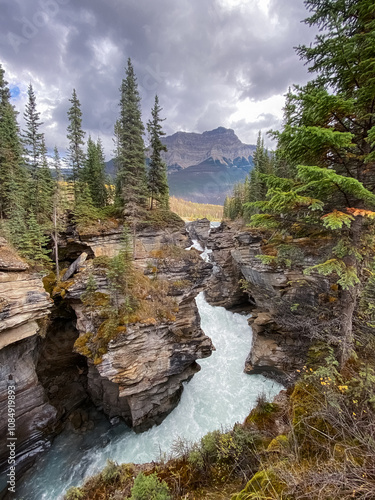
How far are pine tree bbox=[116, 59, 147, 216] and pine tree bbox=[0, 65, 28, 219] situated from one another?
802cm

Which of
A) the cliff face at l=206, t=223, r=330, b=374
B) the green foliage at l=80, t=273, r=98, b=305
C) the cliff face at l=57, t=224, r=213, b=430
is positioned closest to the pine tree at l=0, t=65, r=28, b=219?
the cliff face at l=57, t=224, r=213, b=430

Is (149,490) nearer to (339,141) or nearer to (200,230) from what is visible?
(339,141)

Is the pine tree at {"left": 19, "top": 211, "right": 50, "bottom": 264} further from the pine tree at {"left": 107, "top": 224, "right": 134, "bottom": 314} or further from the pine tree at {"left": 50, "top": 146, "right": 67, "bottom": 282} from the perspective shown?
the pine tree at {"left": 107, "top": 224, "right": 134, "bottom": 314}

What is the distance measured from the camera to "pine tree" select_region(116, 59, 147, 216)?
17.7 m

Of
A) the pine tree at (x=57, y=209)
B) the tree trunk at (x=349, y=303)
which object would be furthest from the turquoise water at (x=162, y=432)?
the pine tree at (x=57, y=209)

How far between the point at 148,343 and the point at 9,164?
59.4 ft

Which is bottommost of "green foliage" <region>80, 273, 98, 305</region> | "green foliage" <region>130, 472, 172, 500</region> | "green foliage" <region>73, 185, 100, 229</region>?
"green foliage" <region>130, 472, 172, 500</region>

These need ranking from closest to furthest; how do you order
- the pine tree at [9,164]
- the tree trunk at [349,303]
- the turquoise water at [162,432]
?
the tree trunk at [349,303], the turquoise water at [162,432], the pine tree at [9,164]

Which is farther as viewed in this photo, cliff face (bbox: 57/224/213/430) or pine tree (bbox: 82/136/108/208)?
pine tree (bbox: 82/136/108/208)

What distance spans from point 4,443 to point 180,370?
35.5 ft

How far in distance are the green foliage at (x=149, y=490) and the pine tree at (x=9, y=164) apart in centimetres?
1710

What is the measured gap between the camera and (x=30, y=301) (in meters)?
11.5

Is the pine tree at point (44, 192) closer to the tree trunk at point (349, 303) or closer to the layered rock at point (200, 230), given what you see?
the tree trunk at point (349, 303)

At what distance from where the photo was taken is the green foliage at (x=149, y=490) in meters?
6.13
